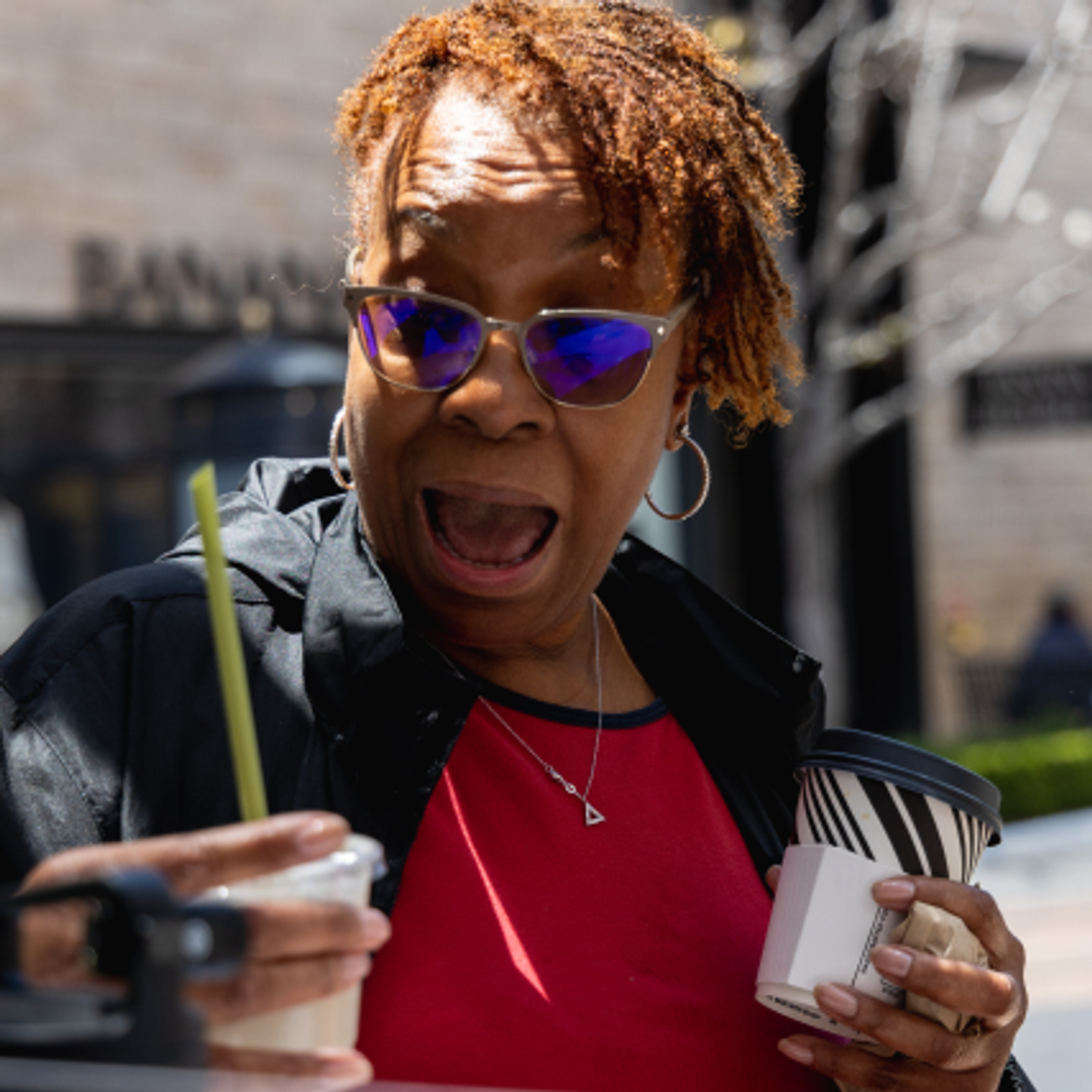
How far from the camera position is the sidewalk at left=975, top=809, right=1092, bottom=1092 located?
16.4ft

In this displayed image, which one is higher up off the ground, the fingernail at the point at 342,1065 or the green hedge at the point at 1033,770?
the fingernail at the point at 342,1065

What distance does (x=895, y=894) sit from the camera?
1.36 metres

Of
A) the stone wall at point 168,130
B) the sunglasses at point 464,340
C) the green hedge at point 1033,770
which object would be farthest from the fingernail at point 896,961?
the stone wall at point 168,130

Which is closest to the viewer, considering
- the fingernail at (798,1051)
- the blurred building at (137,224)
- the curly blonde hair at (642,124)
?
the fingernail at (798,1051)

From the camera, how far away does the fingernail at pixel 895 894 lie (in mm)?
1364

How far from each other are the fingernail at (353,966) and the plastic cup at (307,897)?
15 mm

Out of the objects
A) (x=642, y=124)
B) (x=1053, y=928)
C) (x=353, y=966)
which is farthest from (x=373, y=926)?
(x=1053, y=928)

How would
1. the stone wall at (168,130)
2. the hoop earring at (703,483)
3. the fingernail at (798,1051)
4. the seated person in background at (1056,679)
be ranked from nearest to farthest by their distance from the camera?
the fingernail at (798,1051)
the hoop earring at (703,483)
the stone wall at (168,130)
the seated person in background at (1056,679)

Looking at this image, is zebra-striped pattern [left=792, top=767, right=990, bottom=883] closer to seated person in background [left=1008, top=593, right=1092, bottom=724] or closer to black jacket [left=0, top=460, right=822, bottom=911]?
black jacket [left=0, top=460, right=822, bottom=911]

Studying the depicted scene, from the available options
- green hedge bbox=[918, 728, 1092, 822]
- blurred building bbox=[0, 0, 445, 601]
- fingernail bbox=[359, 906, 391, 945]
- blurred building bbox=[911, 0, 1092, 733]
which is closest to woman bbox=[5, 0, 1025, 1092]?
fingernail bbox=[359, 906, 391, 945]

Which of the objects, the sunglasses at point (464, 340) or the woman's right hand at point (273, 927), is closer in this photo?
the woman's right hand at point (273, 927)

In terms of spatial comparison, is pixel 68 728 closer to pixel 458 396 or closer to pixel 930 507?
pixel 458 396

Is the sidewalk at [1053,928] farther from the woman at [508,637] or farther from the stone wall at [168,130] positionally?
the stone wall at [168,130]

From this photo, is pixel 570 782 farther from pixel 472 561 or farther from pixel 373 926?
pixel 373 926
